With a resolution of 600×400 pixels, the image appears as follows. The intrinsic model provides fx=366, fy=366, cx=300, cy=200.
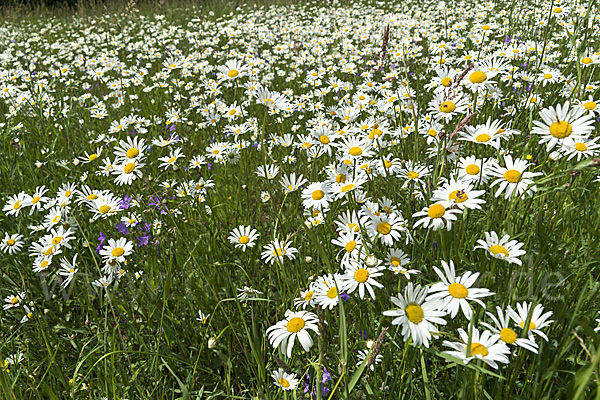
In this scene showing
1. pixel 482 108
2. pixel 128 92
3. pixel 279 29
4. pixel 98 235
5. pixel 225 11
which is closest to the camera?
pixel 98 235

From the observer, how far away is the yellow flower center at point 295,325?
4.40ft

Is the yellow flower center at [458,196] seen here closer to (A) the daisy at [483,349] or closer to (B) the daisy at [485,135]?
(B) the daisy at [485,135]

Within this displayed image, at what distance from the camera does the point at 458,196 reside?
1426 millimetres

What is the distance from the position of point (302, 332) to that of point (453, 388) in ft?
1.98

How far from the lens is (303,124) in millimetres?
4219

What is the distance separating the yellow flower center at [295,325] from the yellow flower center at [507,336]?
0.65 meters

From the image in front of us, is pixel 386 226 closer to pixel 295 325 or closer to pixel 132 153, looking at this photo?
pixel 295 325

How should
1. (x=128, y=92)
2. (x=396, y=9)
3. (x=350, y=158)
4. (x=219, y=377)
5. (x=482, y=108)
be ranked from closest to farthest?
1. (x=219, y=377)
2. (x=350, y=158)
3. (x=482, y=108)
4. (x=128, y=92)
5. (x=396, y=9)

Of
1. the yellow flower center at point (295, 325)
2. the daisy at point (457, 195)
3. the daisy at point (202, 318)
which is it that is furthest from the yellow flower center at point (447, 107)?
the daisy at point (202, 318)

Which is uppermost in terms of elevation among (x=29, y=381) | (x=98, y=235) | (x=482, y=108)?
(x=482, y=108)

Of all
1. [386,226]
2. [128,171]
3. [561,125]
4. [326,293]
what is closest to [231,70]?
[128,171]

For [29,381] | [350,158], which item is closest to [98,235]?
[29,381]

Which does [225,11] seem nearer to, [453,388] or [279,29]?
[279,29]

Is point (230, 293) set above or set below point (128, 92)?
below
